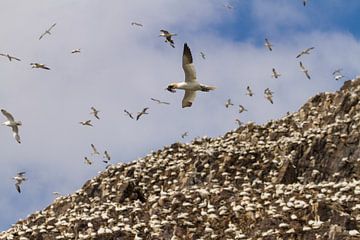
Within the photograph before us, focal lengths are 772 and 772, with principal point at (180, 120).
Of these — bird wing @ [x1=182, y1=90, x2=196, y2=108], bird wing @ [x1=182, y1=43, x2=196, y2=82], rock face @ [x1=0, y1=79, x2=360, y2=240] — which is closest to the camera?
bird wing @ [x1=182, y1=43, x2=196, y2=82]

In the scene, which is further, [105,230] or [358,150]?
[358,150]

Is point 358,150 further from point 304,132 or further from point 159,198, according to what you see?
point 159,198

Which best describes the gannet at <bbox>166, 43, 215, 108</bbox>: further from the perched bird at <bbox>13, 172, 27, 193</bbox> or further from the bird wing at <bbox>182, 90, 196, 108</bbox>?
the perched bird at <bbox>13, 172, 27, 193</bbox>

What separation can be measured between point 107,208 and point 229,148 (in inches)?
619

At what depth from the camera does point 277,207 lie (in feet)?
149

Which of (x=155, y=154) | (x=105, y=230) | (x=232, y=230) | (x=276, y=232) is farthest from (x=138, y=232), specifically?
(x=155, y=154)

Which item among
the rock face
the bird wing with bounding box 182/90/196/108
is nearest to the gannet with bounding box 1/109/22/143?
the rock face

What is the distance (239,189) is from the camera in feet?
189

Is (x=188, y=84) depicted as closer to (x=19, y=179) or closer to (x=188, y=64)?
(x=188, y=64)

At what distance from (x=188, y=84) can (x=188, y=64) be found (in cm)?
99

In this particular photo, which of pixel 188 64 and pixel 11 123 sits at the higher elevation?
pixel 11 123

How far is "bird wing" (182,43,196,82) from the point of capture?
34.3 metres

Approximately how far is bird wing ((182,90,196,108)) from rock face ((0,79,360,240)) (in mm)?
9512

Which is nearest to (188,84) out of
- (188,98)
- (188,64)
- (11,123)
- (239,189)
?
(188,98)
